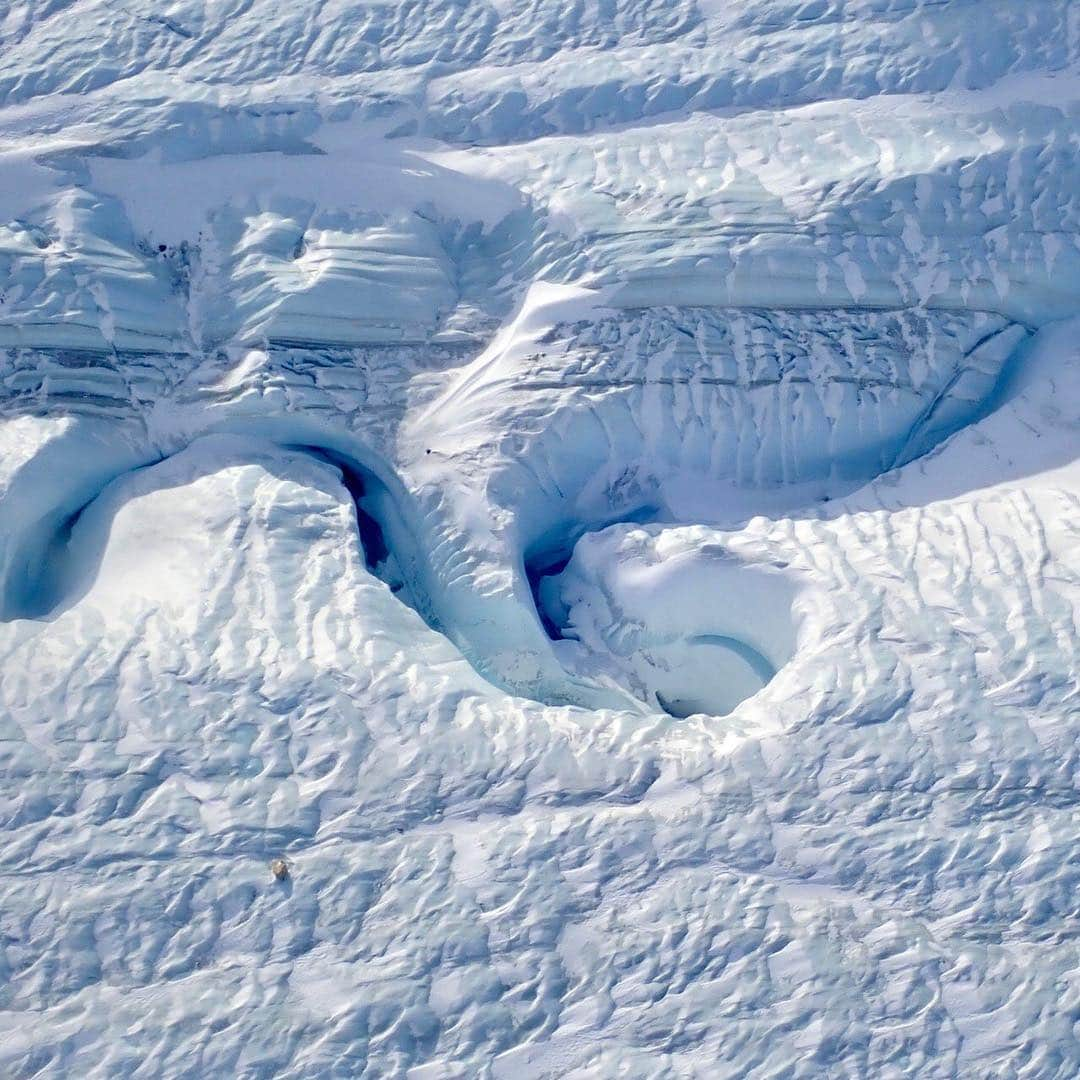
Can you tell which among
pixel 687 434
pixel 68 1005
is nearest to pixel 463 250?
pixel 687 434

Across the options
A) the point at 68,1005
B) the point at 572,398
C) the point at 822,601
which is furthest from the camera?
the point at 572,398

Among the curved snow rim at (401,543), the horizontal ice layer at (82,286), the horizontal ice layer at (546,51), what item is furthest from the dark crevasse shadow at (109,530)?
the horizontal ice layer at (546,51)

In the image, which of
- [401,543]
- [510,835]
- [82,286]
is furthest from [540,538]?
[82,286]

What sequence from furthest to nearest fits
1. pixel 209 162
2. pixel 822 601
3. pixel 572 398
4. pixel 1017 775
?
pixel 209 162
pixel 572 398
pixel 822 601
pixel 1017 775

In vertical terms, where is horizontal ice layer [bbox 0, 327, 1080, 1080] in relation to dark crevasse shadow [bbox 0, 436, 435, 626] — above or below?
below

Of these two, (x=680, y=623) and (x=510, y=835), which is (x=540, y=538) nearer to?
(x=680, y=623)

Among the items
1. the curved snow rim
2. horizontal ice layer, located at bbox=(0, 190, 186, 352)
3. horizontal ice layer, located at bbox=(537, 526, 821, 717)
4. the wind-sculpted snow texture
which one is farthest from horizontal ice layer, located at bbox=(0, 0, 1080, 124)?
horizontal ice layer, located at bbox=(537, 526, 821, 717)

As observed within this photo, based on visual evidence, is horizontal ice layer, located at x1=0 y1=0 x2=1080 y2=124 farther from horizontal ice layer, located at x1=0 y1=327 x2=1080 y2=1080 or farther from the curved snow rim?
horizontal ice layer, located at x1=0 y1=327 x2=1080 y2=1080

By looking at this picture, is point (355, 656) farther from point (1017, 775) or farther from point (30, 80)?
point (30, 80)
